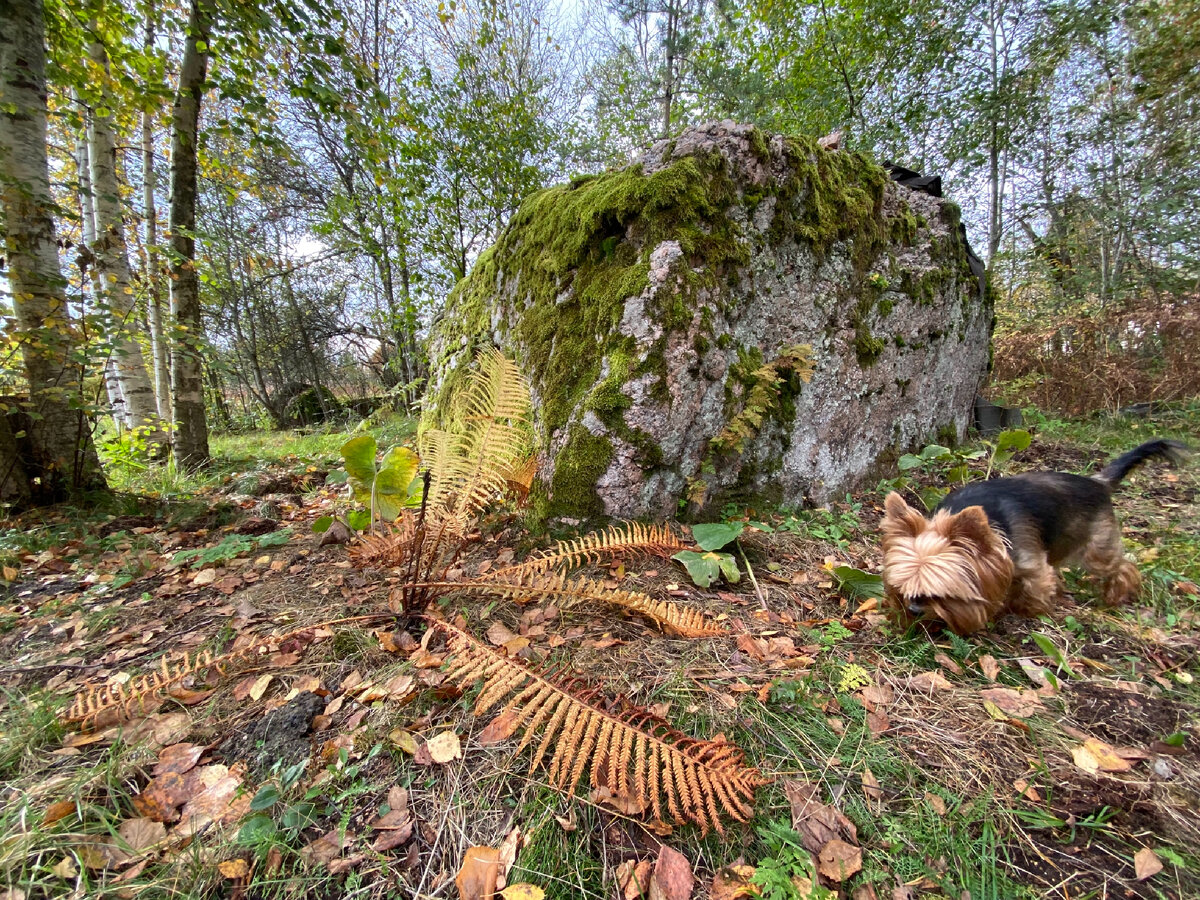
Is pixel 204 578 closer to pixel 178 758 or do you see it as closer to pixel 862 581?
pixel 178 758

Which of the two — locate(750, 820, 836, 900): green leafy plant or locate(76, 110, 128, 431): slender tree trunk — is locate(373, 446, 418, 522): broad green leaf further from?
locate(76, 110, 128, 431): slender tree trunk

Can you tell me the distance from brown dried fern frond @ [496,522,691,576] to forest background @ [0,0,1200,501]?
12.9 feet

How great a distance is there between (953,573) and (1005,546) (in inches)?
19.7

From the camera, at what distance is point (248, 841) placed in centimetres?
106

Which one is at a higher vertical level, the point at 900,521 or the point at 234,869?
the point at 900,521

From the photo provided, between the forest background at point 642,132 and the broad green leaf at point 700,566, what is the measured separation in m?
4.32

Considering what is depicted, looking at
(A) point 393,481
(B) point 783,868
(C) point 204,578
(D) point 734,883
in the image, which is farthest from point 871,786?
(C) point 204,578

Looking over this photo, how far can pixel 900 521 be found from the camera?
2152 mm

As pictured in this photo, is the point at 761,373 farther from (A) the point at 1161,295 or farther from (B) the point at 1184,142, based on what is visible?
(B) the point at 1184,142

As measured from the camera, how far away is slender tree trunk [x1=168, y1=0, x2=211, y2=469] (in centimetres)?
429

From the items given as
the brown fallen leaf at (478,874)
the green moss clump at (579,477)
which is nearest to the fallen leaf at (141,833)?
the brown fallen leaf at (478,874)

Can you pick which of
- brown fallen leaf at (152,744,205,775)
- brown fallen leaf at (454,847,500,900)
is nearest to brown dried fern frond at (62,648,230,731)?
brown fallen leaf at (152,744,205,775)

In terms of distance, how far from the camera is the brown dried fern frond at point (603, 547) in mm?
2080

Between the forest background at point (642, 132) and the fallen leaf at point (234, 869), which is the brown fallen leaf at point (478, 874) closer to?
the fallen leaf at point (234, 869)
